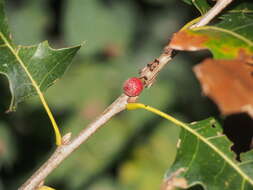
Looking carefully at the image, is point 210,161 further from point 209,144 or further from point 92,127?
point 92,127

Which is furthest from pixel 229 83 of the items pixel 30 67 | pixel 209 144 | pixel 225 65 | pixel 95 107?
pixel 95 107

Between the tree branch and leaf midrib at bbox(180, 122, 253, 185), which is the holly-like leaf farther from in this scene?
leaf midrib at bbox(180, 122, 253, 185)

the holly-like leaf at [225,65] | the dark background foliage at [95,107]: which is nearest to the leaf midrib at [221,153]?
the holly-like leaf at [225,65]

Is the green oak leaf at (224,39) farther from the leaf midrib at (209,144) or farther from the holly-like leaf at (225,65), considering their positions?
the leaf midrib at (209,144)

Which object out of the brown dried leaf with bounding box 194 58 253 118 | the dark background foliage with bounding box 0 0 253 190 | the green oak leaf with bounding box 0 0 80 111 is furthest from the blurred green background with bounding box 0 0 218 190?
the brown dried leaf with bounding box 194 58 253 118

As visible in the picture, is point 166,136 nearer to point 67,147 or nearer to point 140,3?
point 140,3
